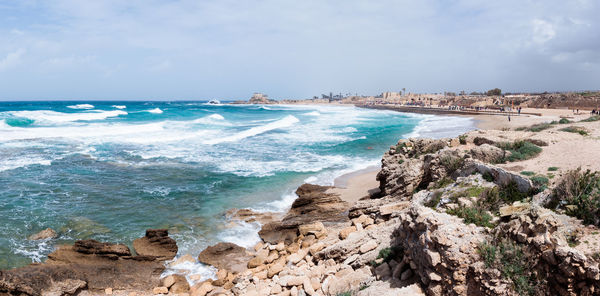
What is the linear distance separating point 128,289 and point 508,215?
9.45m

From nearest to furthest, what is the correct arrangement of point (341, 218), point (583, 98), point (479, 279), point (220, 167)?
point (479, 279) → point (341, 218) → point (220, 167) → point (583, 98)

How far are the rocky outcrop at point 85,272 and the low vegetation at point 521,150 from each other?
457 inches

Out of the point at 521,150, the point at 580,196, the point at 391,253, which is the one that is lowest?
the point at 391,253

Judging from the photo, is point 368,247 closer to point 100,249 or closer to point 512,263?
point 512,263

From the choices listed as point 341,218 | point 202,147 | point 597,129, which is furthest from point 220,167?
point 597,129

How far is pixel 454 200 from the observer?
7898 millimetres

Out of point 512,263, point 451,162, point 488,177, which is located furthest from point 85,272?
point 451,162

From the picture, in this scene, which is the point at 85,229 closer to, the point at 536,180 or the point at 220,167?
the point at 220,167

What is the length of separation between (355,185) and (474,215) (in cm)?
1119

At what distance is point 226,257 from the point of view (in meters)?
10.9

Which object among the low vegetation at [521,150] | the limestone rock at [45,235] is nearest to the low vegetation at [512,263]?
the low vegetation at [521,150]

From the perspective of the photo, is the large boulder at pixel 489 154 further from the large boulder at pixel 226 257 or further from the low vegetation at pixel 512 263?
the large boulder at pixel 226 257

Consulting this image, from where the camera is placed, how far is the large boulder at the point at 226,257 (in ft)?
34.3

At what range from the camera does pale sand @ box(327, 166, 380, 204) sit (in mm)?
15924
